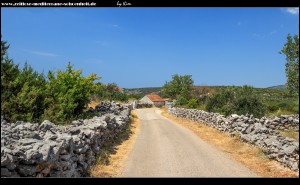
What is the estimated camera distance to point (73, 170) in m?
8.74

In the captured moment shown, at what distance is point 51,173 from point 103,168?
12.4 feet

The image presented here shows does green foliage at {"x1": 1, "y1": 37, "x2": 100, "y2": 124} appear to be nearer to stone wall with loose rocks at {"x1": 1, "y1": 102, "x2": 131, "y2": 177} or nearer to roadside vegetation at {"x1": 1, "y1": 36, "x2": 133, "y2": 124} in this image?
roadside vegetation at {"x1": 1, "y1": 36, "x2": 133, "y2": 124}

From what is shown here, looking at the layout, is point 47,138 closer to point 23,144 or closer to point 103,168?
point 23,144

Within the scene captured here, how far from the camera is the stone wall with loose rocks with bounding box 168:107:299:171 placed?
11.0 meters

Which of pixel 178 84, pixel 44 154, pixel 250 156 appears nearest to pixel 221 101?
pixel 250 156

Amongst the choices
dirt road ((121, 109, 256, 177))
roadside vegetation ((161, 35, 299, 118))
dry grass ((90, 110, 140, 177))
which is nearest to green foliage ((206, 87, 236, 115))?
roadside vegetation ((161, 35, 299, 118))

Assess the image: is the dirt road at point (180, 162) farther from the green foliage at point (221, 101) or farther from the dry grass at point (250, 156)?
the green foliage at point (221, 101)

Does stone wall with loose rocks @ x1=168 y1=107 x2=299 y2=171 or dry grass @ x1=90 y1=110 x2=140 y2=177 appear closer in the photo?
dry grass @ x1=90 y1=110 x2=140 y2=177

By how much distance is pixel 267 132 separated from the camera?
1518cm

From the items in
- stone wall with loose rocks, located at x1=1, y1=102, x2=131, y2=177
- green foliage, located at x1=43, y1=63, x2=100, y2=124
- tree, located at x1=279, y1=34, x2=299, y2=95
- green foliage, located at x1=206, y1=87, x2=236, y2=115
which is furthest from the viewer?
green foliage, located at x1=206, y1=87, x2=236, y2=115

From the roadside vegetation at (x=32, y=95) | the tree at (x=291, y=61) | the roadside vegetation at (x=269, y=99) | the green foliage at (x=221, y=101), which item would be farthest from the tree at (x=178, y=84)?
the tree at (x=291, y=61)

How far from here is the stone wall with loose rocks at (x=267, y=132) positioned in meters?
11.0
